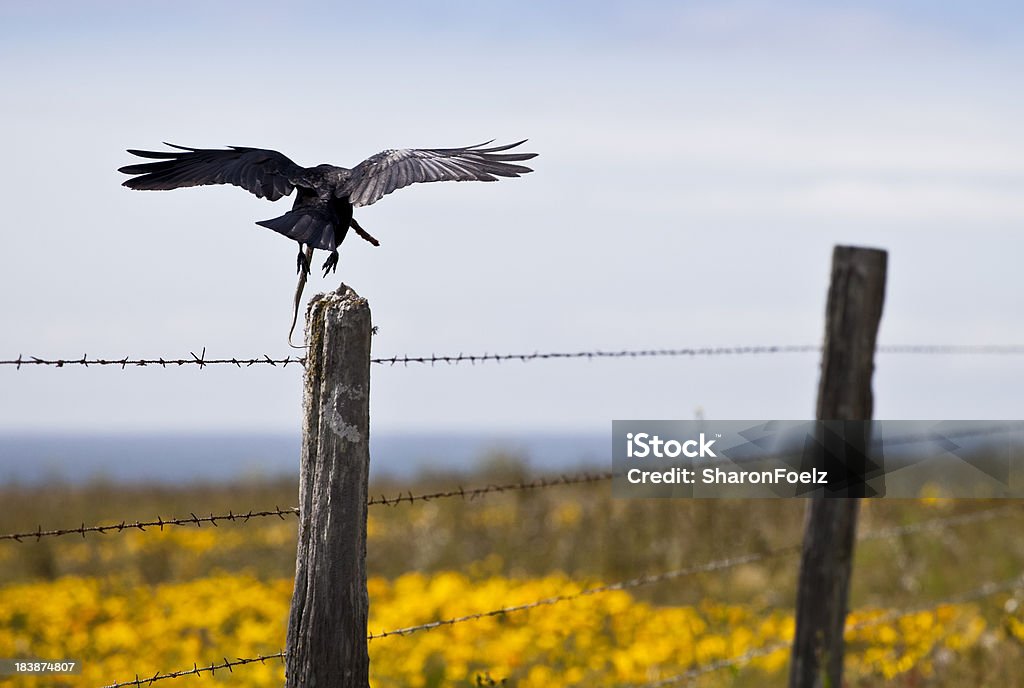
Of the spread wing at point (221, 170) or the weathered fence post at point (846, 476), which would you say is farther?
the weathered fence post at point (846, 476)

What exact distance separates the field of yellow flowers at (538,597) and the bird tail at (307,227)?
5.55 feet

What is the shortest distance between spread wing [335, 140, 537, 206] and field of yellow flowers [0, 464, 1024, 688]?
171 centimetres

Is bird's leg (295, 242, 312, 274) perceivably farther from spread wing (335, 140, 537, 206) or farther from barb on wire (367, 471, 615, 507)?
barb on wire (367, 471, 615, 507)

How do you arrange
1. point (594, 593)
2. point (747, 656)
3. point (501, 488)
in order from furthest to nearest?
point (594, 593), point (747, 656), point (501, 488)

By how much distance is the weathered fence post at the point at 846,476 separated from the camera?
5059mm

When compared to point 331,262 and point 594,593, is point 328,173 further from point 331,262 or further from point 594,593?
point 594,593

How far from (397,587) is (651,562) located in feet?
7.84

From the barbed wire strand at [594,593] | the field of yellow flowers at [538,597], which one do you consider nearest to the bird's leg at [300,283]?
the barbed wire strand at [594,593]

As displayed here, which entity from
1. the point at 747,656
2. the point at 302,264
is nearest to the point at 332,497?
the point at 302,264

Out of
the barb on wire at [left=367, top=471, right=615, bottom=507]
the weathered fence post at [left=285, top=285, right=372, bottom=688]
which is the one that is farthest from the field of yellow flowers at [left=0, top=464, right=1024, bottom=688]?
the weathered fence post at [left=285, top=285, right=372, bottom=688]

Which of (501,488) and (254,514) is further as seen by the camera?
(501,488)

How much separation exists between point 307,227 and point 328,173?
37cm

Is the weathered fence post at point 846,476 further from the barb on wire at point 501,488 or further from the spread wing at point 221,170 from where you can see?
the spread wing at point 221,170

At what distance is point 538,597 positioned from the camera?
6.83 metres
